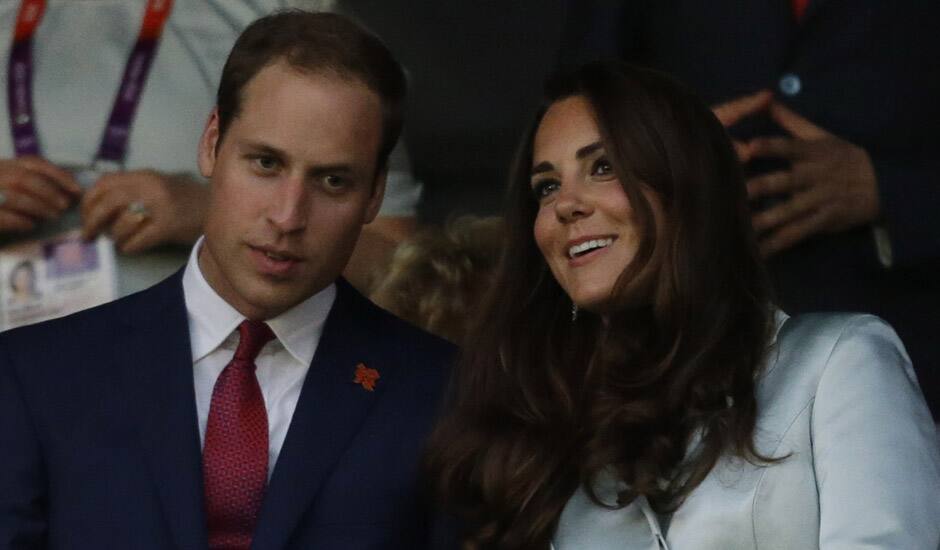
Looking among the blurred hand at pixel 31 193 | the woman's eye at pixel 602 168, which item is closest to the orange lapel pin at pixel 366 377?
the woman's eye at pixel 602 168

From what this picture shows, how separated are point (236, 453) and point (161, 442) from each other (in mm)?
112

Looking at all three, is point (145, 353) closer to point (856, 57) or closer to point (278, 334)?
point (278, 334)

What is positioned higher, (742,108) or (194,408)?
(742,108)

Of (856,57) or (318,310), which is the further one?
(856,57)

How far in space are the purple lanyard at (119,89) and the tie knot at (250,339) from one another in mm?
821

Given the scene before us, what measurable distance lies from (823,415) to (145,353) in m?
1.00

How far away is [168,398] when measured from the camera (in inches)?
119

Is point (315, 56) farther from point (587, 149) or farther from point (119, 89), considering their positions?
point (119, 89)

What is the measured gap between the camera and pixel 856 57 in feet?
12.3

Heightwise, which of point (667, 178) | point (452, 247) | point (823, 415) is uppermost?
point (667, 178)

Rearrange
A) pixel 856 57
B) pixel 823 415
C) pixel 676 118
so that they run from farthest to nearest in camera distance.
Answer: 1. pixel 856 57
2. pixel 676 118
3. pixel 823 415

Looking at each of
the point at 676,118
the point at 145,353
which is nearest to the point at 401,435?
the point at 145,353

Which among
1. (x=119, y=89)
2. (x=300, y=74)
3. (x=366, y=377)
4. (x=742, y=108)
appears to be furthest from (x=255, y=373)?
(x=742, y=108)

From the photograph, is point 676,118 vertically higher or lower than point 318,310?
higher
